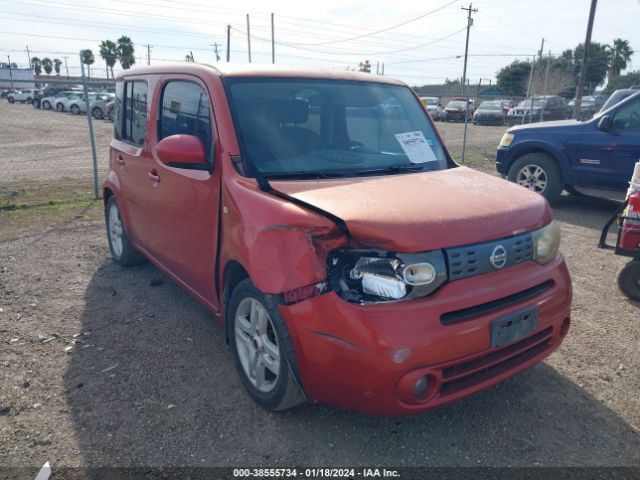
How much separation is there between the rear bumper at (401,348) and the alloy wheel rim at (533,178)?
6.09 metres

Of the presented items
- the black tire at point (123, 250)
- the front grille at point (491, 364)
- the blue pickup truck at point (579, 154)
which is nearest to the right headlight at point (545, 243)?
the front grille at point (491, 364)

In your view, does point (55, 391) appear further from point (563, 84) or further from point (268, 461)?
point (563, 84)

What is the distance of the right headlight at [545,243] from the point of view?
8.96ft

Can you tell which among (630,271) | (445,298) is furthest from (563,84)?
(445,298)

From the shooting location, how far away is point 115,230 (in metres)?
5.27

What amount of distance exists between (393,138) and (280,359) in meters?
1.79

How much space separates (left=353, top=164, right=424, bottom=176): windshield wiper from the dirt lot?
4.76 feet

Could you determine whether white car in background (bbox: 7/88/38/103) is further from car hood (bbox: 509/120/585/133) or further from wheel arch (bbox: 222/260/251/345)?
wheel arch (bbox: 222/260/251/345)

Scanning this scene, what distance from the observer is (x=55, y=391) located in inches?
123

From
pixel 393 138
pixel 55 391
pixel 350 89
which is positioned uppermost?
pixel 350 89

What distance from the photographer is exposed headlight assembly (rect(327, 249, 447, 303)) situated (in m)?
2.31

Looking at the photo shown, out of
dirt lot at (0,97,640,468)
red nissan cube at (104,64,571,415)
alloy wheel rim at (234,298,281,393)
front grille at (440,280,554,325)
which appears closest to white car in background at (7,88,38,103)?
dirt lot at (0,97,640,468)

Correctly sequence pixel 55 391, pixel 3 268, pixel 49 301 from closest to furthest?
pixel 55 391 → pixel 49 301 → pixel 3 268

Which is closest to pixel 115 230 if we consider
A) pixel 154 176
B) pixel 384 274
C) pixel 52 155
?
pixel 154 176
